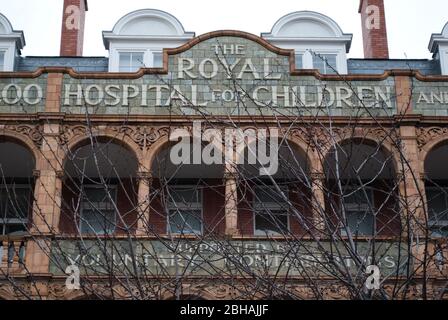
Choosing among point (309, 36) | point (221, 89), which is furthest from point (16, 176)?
point (309, 36)

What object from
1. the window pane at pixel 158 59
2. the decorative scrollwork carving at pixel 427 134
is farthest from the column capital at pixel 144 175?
the decorative scrollwork carving at pixel 427 134

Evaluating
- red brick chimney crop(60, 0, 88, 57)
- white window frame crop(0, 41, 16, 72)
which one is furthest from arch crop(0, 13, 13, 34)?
red brick chimney crop(60, 0, 88, 57)

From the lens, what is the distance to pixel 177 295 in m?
14.0

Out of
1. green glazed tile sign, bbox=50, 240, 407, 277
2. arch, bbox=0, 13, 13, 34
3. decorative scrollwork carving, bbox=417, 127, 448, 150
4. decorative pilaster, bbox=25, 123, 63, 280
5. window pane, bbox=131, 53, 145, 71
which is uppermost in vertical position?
arch, bbox=0, 13, 13, 34

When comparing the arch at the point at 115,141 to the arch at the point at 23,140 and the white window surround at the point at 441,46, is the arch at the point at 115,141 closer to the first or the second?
the arch at the point at 23,140

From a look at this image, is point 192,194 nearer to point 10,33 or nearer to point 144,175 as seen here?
point 144,175

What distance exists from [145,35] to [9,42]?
3620 millimetres

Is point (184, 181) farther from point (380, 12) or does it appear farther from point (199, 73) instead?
point (380, 12)

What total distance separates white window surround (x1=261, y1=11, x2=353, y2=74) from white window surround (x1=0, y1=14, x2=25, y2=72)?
21.5ft

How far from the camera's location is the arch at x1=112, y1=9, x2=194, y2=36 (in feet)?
86.2

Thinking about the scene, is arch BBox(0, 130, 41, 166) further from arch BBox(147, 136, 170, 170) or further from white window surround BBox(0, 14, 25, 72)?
white window surround BBox(0, 14, 25, 72)

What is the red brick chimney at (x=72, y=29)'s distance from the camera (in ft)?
89.2
